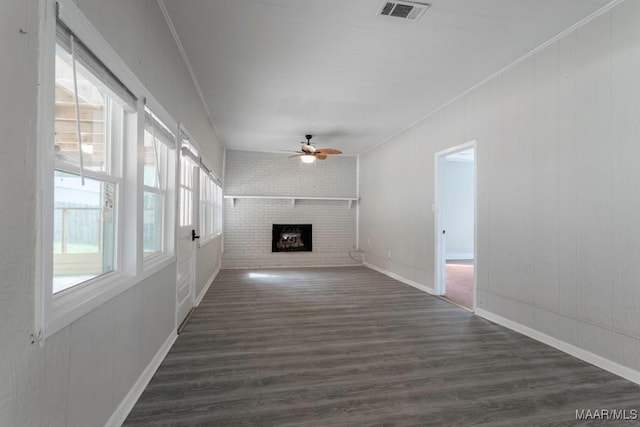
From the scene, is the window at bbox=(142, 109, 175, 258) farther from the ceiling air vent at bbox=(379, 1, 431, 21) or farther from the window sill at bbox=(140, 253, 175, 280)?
the ceiling air vent at bbox=(379, 1, 431, 21)

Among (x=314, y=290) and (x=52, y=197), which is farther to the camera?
(x=314, y=290)

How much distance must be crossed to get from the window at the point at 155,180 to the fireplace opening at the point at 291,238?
4.56m

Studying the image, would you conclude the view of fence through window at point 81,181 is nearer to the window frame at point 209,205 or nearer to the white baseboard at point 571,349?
the window frame at point 209,205

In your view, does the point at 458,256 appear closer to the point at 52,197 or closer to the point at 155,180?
the point at 155,180

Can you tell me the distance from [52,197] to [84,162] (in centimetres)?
43

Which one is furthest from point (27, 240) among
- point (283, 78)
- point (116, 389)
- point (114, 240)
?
point (283, 78)

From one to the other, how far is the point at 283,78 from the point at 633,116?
10.5ft

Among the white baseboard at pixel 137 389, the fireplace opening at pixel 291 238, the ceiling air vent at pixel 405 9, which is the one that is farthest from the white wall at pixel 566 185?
the fireplace opening at pixel 291 238

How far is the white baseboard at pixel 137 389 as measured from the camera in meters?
1.64

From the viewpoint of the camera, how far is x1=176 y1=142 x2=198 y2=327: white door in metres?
3.17

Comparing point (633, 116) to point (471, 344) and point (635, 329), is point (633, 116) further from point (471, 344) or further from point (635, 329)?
point (471, 344)

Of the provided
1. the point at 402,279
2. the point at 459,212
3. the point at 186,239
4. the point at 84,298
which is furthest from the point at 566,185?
the point at 459,212

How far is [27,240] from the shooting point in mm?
995

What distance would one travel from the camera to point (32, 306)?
1013 mm
